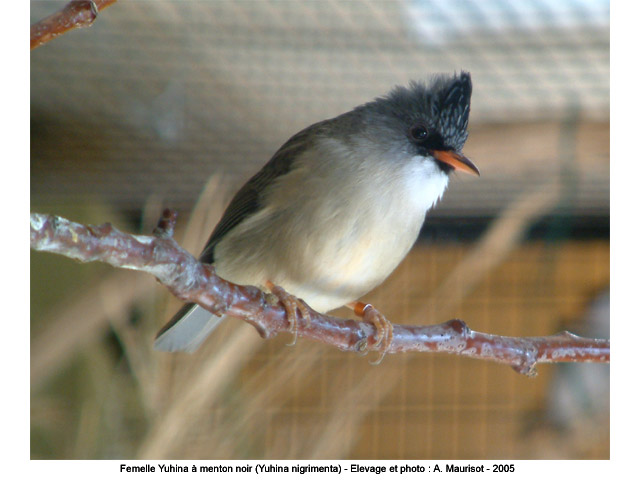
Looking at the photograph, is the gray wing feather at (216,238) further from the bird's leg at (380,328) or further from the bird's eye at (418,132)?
the bird's leg at (380,328)

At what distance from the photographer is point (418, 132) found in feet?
5.20

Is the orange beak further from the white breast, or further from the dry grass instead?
the dry grass

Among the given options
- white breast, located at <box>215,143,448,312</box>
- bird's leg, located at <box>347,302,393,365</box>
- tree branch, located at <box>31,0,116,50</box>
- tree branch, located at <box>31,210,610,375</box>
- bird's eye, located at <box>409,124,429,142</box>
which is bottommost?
tree branch, located at <box>31,210,610,375</box>

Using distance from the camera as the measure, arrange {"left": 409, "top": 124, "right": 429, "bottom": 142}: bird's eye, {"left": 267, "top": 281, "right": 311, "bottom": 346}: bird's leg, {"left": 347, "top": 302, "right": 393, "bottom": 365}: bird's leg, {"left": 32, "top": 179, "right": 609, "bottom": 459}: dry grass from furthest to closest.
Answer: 1. {"left": 32, "top": 179, "right": 609, "bottom": 459}: dry grass
2. {"left": 409, "top": 124, "right": 429, "bottom": 142}: bird's eye
3. {"left": 347, "top": 302, "right": 393, "bottom": 365}: bird's leg
4. {"left": 267, "top": 281, "right": 311, "bottom": 346}: bird's leg

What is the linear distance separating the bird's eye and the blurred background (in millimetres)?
1032

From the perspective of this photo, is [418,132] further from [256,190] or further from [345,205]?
[256,190]

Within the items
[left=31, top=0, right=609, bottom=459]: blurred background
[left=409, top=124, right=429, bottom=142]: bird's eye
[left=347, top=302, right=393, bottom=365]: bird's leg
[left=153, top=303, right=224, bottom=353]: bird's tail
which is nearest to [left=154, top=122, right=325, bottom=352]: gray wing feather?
[left=153, top=303, right=224, bottom=353]: bird's tail

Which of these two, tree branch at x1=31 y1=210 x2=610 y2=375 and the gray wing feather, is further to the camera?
the gray wing feather

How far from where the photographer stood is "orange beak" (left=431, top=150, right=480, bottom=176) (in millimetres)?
1454

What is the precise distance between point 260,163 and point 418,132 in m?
1.81

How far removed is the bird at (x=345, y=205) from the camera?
56.6 inches

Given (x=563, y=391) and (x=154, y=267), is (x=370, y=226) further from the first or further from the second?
(x=563, y=391)

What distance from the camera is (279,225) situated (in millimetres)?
1481
